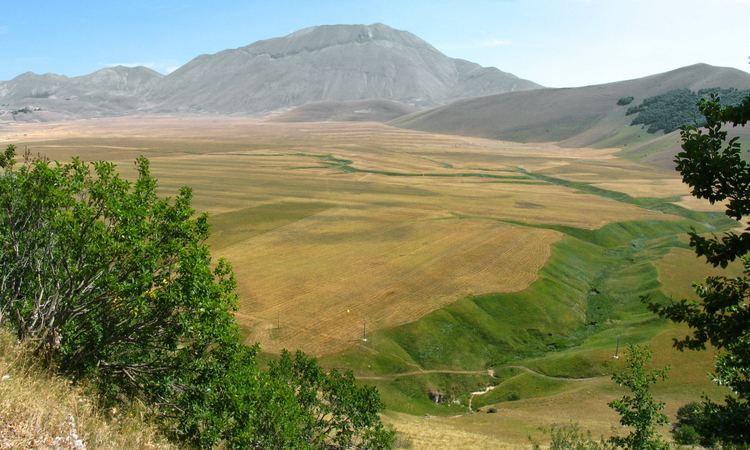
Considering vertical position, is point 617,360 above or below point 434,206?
below

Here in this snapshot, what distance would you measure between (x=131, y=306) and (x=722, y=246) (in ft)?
62.4

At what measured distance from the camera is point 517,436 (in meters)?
50.8

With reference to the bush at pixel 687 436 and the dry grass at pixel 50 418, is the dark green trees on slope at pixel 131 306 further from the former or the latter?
the bush at pixel 687 436

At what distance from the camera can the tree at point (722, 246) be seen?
15.2 meters

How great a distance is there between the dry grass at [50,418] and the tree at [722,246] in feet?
51.6

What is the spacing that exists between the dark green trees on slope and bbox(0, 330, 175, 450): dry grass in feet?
5.64

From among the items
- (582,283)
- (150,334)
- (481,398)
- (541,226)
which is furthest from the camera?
(541,226)

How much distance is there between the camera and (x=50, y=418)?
45.8ft

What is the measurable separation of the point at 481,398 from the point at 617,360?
18085 millimetres

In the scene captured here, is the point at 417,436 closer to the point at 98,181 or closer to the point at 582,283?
the point at 98,181

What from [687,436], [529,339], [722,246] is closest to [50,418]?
[722,246]

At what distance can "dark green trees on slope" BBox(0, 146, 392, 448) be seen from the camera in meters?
20.2

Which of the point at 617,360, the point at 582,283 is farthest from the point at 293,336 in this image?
the point at 582,283

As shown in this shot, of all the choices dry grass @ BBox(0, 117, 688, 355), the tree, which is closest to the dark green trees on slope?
the tree
